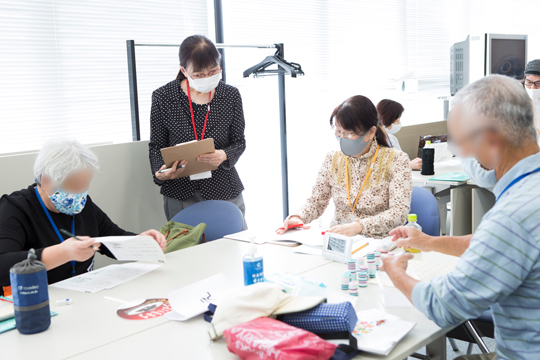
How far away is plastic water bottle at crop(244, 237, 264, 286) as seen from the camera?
5.38ft

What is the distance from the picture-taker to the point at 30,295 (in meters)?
1.37

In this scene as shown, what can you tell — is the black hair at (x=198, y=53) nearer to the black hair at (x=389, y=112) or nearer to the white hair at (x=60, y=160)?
the white hair at (x=60, y=160)

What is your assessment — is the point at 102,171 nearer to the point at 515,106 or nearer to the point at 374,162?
the point at 374,162

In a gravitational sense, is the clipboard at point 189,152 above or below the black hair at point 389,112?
below

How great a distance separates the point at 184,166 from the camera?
2.66m

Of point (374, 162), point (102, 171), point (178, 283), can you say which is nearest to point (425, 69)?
point (374, 162)

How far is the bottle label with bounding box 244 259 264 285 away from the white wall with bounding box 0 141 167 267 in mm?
1471

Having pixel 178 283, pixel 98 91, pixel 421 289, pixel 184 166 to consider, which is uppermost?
pixel 98 91

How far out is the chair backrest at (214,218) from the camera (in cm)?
264

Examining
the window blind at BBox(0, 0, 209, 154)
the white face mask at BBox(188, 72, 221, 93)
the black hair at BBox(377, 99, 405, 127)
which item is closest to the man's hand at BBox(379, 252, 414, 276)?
the white face mask at BBox(188, 72, 221, 93)

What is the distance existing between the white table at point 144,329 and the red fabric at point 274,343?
8 cm

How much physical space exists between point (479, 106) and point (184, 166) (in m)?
1.76

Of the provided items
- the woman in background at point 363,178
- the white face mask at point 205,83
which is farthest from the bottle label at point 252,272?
the white face mask at point 205,83

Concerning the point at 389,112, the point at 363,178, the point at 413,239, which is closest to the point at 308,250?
the point at 413,239
